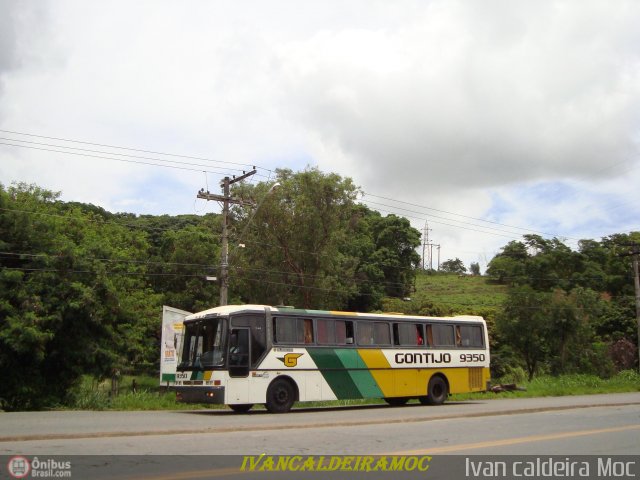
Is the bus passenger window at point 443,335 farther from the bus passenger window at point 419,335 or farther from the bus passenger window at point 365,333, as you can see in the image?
the bus passenger window at point 365,333

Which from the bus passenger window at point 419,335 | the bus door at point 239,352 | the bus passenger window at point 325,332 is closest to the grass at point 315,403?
the bus passenger window at point 419,335

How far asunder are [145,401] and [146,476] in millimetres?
13491

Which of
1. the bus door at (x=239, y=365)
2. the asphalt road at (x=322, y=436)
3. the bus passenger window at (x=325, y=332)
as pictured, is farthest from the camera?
the bus passenger window at (x=325, y=332)

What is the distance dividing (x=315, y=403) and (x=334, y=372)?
15.3ft

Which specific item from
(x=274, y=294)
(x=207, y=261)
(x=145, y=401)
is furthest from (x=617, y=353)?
(x=145, y=401)

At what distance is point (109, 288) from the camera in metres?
22.8

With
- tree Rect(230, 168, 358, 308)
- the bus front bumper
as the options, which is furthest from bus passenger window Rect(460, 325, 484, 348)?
tree Rect(230, 168, 358, 308)

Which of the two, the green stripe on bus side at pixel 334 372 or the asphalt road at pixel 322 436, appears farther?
the green stripe on bus side at pixel 334 372

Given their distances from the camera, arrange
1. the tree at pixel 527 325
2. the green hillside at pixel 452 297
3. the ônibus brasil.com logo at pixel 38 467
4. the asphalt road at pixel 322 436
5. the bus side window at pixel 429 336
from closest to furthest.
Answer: the ônibus brasil.com logo at pixel 38 467, the asphalt road at pixel 322 436, the bus side window at pixel 429 336, the tree at pixel 527 325, the green hillside at pixel 452 297

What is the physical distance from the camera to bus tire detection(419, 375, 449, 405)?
22609 millimetres

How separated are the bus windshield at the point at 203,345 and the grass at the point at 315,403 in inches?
100

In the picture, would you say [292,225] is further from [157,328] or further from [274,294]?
[157,328]

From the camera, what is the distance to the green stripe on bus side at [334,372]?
766 inches

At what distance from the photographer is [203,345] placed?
60.2 feet
